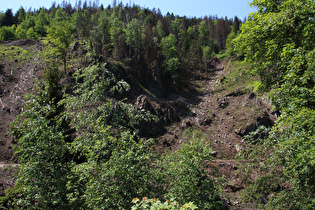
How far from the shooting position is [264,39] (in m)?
8.16

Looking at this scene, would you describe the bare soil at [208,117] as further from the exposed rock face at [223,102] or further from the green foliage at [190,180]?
the green foliage at [190,180]

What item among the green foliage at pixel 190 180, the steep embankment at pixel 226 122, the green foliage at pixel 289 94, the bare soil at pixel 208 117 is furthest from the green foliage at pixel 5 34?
the green foliage at pixel 289 94

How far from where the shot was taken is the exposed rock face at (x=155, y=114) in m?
23.1

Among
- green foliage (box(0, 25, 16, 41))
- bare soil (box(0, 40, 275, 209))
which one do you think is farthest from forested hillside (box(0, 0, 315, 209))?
green foliage (box(0, 25, 16, 41))

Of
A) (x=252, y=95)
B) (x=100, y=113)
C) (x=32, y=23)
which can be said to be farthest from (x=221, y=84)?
(x=32, y=23)

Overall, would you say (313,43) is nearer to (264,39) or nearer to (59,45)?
(264,39)

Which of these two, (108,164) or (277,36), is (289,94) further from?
(108,164)

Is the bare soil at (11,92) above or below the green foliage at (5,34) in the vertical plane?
below

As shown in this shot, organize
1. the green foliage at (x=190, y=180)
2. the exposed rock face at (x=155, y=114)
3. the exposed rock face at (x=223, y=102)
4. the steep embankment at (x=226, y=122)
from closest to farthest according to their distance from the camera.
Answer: the green foliage at (x=190, y=180) < the steep embankment at (x=226, y=122) < the exposed rock face at (x=155, y=114) < the exposed rock face at (x=223, y=102)

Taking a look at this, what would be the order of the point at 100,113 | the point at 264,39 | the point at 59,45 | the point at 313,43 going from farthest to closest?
the point at 59,45, the point at 264,39, the point at 100,113, the point at 313,43

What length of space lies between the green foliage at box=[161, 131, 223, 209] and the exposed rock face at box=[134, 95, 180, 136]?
48.8 ft

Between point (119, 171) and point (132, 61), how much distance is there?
1425 inches

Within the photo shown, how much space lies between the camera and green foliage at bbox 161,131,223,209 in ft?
23.5

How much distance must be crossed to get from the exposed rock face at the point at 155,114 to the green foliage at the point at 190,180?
14.9m
